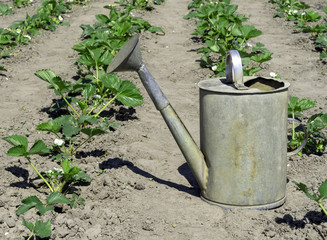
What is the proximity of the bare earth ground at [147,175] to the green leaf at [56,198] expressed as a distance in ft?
0.21

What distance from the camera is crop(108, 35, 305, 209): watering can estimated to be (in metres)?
2.33

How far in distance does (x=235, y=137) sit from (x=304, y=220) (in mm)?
495

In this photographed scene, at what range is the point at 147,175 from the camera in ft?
9.61

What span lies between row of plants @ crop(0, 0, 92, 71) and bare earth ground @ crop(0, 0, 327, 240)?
1.30 ft

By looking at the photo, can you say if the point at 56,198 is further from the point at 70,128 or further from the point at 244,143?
the point at 244,143

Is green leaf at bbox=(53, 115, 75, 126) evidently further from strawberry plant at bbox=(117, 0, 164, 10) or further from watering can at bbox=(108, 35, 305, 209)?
strawberry plant at bbox=(117, 0, 164, 10)

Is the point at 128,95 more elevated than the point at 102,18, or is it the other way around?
the point at 128,95

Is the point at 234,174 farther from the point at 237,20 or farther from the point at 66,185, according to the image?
the point at 237,20

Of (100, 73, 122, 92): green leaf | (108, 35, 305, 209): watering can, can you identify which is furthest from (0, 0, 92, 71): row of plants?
(108, 35, 305, 209): watering can

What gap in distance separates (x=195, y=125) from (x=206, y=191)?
1.19m

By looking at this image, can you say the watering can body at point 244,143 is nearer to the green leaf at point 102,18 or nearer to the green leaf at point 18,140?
the green leaf at point 18,140

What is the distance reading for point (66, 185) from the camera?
275cm

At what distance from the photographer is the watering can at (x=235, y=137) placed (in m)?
2.33

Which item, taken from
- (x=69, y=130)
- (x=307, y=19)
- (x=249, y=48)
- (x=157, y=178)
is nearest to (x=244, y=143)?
(x=157, y=178)
